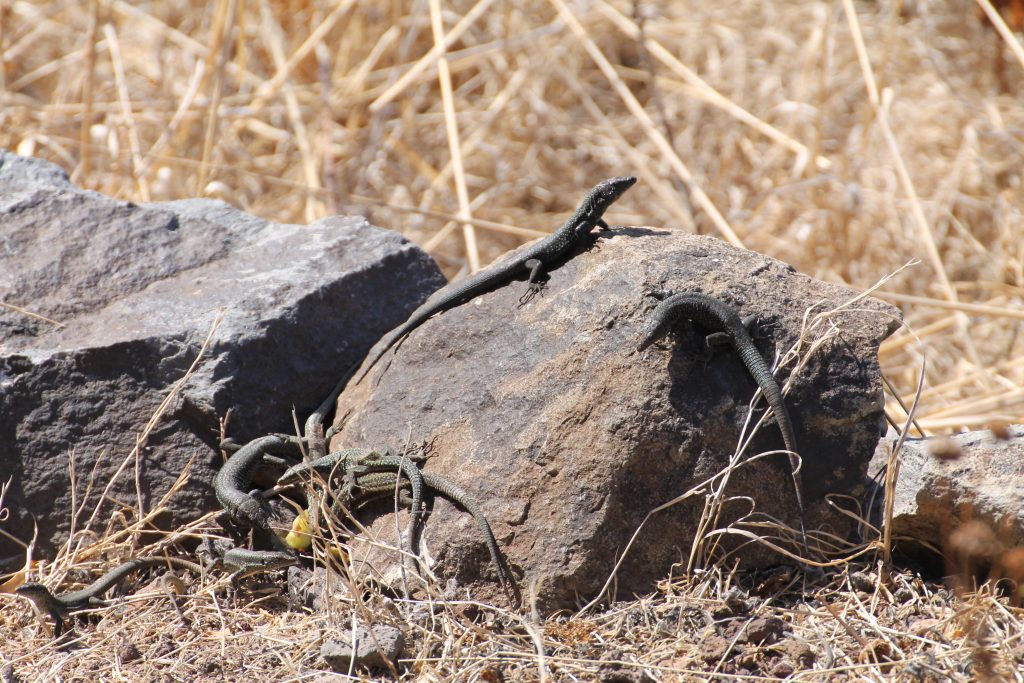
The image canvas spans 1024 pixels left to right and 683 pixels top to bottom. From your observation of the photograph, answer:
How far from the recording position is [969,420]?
5137 mm

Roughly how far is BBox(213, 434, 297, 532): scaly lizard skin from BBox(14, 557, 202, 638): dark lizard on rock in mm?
311

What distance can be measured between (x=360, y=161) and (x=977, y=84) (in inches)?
234

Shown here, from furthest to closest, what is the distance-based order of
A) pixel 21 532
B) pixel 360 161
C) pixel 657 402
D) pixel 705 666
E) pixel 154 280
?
pixel 360 161 → pixel 154 280 → pixel 21 532 → pixel 657 402 → pixel 705 666

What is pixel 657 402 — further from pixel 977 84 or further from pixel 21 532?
pixel 977 84

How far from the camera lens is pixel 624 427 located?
3871mm

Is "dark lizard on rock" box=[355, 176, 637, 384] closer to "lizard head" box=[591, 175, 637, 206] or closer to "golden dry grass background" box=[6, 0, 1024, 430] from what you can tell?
"lizard head" box=[591, 175, 637, 206]

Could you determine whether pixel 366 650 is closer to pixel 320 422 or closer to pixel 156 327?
pixel 320 422

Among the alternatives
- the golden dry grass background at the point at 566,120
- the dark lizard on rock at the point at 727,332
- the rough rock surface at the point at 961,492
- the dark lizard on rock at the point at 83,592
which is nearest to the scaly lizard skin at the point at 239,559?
the dark lizard on rock at the point at 83,592

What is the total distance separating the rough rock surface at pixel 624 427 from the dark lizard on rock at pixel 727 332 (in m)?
0.06

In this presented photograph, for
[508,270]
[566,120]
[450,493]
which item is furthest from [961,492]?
[566,120]

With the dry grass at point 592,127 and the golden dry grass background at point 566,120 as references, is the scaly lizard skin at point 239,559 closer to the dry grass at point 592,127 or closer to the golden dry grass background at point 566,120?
the dry grass at point 592,127

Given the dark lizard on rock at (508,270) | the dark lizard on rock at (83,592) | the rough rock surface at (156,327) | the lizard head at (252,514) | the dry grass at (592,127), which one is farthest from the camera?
the dry grass at (592,127)

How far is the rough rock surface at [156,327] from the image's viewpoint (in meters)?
4.51

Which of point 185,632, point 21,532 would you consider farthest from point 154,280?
point 185,632
